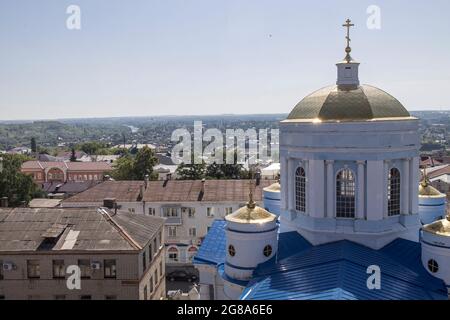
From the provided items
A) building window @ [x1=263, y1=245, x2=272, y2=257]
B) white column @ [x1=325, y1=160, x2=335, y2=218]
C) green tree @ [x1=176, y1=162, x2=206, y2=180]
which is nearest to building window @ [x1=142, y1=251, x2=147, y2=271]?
building window @ [x1=263, y1=245, x2=272, y2=257]

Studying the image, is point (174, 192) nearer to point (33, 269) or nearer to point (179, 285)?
point (179, 285)

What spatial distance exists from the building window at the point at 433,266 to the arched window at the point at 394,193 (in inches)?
107

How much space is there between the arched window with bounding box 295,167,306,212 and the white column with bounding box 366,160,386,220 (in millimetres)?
2919

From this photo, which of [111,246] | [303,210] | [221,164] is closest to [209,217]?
[111,246]

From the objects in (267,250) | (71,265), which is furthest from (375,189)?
(71,265)

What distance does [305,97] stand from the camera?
2211 centimetres

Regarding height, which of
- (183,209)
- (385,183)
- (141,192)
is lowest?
(183,209)

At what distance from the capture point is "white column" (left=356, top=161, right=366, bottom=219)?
19.6 m

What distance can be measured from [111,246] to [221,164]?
4964 centimetres

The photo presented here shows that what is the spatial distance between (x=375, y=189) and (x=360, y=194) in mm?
653

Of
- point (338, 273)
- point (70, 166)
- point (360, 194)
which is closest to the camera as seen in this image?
point (338, 273)

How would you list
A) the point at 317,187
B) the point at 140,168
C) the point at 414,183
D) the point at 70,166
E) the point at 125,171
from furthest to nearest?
the point at 70,166
the point at 125,171
the point at 140,168
the point at 414,183
the point at 317,187

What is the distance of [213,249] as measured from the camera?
2362cm
